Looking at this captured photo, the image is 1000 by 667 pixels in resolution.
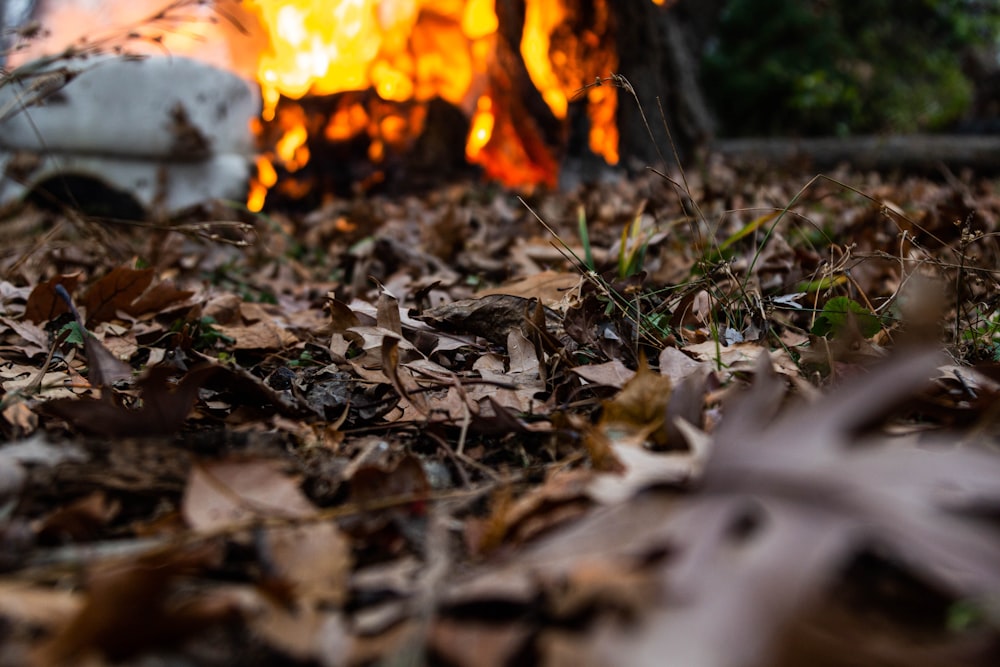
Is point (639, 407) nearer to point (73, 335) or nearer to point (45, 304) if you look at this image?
point (73, 335)

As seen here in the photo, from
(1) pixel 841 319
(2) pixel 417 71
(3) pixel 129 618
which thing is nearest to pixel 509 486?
(3) pixel 129 618

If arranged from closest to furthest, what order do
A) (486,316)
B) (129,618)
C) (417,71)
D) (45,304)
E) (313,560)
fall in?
(129,618) < (313,560) < (486,316) < (45,304) < (417,71)

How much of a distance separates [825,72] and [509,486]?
8328 mm

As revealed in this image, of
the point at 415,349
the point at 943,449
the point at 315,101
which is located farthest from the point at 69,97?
the point at 943,449

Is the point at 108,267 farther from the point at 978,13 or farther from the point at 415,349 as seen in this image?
the point at 978,13

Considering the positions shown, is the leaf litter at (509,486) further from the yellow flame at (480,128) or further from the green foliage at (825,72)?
the green foliage at (825,72)

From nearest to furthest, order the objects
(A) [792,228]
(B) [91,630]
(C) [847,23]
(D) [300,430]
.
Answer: (B) [91,630] → (D) [300,430] → (A) [792,228] → (C) [847,23]

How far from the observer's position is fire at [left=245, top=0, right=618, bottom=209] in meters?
4.85

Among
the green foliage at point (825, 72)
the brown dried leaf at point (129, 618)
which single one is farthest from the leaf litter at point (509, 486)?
the green foliage at point (825, 72)

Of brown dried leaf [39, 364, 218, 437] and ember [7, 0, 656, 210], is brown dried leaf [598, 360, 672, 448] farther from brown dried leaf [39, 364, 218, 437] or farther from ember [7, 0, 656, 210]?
ember [7, 0, 656, 210]

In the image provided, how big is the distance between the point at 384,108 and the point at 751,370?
432cm

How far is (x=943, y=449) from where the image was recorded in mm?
856

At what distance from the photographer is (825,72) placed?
7750 mm

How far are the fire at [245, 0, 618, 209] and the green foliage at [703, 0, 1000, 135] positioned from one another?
12.1 feet
